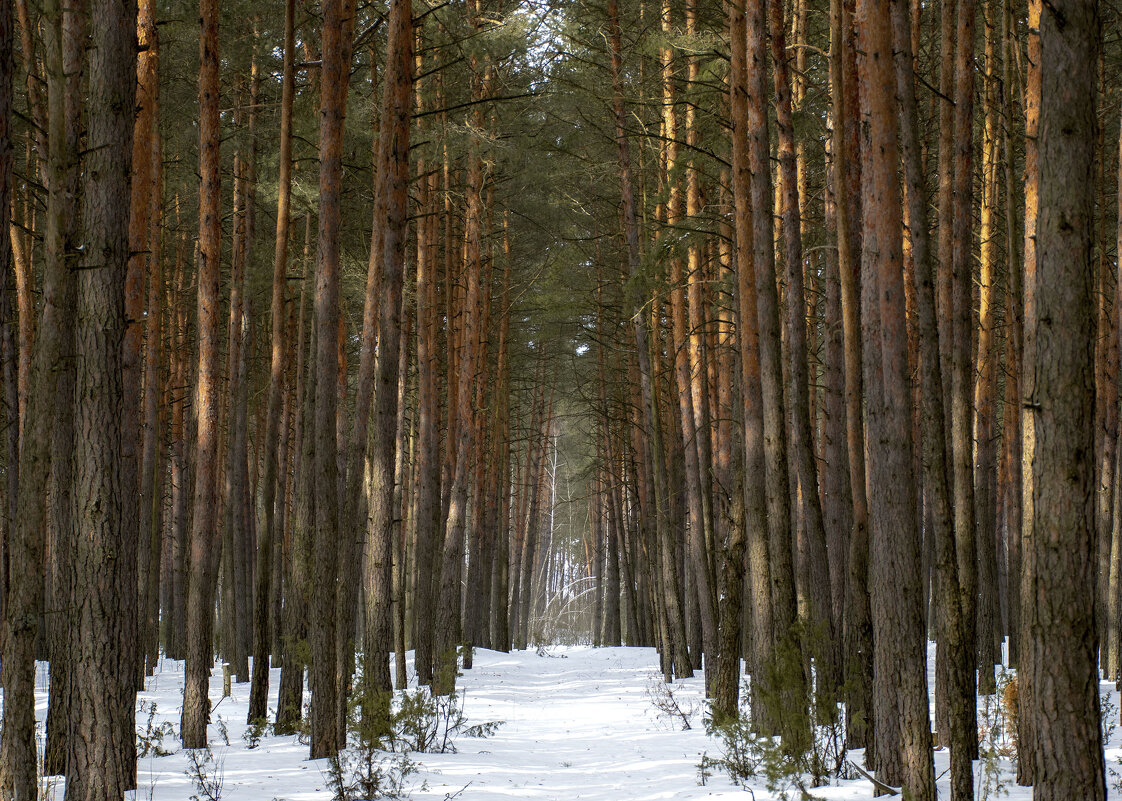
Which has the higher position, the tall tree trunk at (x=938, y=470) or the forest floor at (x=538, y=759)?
the tall tree trunk at (x=938, y=470)

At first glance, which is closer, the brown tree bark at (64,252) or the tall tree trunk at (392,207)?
the brown tree bark at (64,252)

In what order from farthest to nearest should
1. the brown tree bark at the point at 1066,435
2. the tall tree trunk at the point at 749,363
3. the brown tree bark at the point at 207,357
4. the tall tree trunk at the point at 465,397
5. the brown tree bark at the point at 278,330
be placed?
the tall tree trunk at the point at 465,397 < the brown tree bark at the point at 278,330 < the brown tree bark at the point at 207,357 < the tall tree trunk at the point at 749,363 < the brown tree bark at the point at 1066,435

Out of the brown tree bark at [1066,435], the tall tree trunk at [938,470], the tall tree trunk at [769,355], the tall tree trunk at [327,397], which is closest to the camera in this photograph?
the brown tree bark at [1066,435]

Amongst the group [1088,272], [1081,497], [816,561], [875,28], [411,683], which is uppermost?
[875,28]

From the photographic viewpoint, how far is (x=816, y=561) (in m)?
9.11

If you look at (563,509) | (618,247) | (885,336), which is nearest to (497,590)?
(618,247)

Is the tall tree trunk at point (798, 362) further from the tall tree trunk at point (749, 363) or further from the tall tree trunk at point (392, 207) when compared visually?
the tall tree trunk at point (392, 207)

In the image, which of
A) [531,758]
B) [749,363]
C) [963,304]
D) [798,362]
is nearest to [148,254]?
[749,363]

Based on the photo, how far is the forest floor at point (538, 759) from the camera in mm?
7328

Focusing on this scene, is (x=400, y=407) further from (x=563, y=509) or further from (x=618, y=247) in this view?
(x=563, y=509)

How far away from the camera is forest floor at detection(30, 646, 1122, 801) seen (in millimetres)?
7328

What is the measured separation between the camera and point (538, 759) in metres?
9.52

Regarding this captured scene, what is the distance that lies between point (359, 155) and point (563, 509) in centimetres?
3912

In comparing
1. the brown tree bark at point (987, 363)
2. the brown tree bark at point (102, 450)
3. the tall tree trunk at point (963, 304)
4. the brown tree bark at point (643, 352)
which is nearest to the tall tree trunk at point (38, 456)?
the brown tree bark at point (102, 450)
